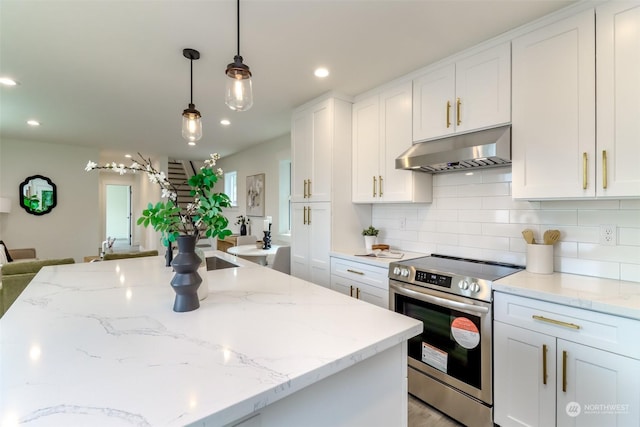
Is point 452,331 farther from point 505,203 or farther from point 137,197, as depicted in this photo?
point 137,197

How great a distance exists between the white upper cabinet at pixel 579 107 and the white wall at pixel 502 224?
0.92ft

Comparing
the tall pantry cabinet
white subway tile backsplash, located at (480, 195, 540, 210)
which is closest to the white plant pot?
the tall pantry cabinet

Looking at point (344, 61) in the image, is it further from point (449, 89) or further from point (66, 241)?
point (66, 241)

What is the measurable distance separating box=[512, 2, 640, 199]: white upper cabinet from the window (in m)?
5.61

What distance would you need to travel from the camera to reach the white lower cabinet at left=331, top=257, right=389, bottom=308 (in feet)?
7.54

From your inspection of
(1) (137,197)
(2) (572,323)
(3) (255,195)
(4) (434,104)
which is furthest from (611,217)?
(1) (137,197)

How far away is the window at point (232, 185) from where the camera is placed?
661 cm

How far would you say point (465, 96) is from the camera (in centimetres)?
214

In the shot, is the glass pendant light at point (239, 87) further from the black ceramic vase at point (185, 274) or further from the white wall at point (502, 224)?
the white wall at point (502, 224)

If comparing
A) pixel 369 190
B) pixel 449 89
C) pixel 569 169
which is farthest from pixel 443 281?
pixel 449 89

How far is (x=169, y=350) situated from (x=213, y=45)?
78.9 inches

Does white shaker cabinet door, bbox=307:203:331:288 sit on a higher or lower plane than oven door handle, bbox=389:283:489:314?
higher

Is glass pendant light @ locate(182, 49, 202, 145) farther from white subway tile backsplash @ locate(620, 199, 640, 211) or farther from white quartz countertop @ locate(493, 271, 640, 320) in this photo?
white subway tile backsplash @ locate(620, 199, 640, 211)

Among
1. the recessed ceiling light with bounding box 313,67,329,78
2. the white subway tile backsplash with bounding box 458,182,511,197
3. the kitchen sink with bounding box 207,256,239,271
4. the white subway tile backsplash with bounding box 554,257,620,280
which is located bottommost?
the kitchen sink with bounding box 207,256,239,271
